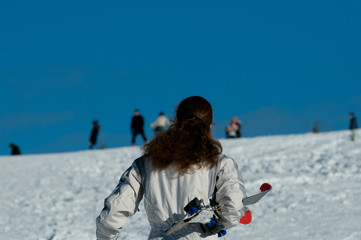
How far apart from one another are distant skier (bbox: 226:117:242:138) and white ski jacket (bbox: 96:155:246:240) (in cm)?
1639

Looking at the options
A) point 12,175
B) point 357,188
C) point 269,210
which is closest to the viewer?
point 269,210

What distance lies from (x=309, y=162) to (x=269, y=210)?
4.03 meters

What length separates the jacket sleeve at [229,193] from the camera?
3.00m

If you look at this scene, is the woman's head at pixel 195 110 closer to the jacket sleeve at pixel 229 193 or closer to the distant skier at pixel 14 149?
the jacket sleeve at pixel 229 193

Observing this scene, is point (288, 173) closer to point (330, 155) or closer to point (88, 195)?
point (330, 155)

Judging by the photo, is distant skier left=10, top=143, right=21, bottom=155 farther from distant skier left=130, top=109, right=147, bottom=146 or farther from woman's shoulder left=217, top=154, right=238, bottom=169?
woman's shoulder left=217, top=154, right=238, bottom=169

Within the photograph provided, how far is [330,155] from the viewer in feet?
43.3

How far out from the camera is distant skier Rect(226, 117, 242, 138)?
1944cm

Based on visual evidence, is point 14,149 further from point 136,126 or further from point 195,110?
point 195,110

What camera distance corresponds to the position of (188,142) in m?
3.04

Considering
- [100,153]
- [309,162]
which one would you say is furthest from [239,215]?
[100,153]

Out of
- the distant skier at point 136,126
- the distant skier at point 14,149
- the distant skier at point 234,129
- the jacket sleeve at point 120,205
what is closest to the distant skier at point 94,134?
the distant skier at point 136,126

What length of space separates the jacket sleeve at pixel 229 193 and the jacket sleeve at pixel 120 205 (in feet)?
1.40

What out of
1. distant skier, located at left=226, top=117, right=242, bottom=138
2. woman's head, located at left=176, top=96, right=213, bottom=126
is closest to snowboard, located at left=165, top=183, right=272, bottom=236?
woman's head, located at left=176, top=96, right=213, bottom=126
